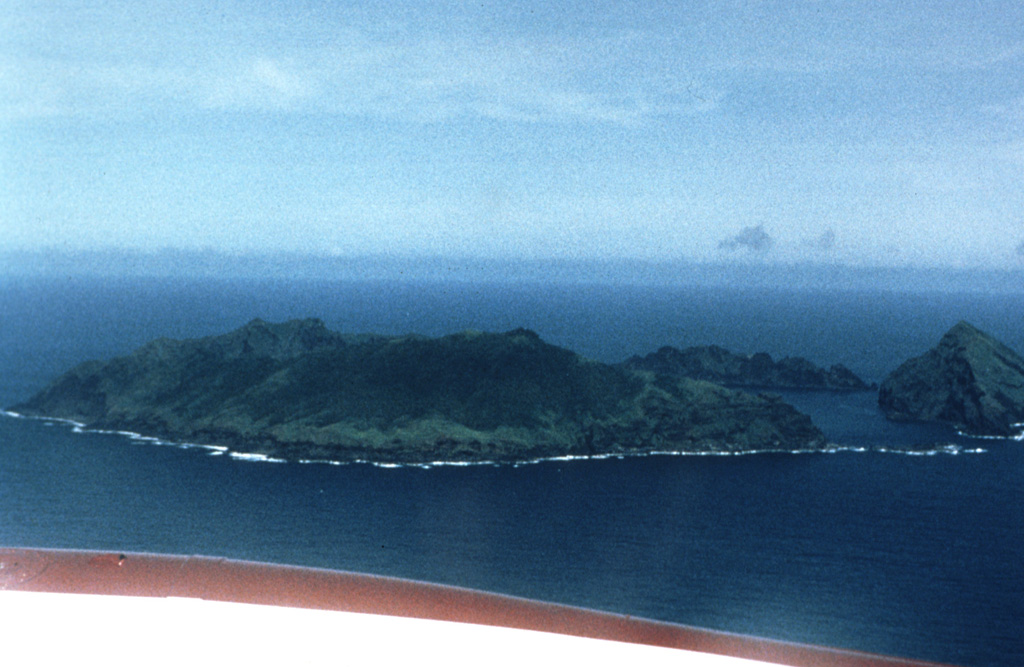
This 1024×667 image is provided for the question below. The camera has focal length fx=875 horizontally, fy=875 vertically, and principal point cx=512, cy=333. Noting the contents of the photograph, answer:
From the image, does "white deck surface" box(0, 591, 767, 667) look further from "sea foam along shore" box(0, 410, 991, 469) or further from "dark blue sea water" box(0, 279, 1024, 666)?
"sea foam along shore" box(0, 410, 991, 469)

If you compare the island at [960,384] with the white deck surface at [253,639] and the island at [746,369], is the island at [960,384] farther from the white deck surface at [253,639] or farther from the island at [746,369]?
the white deck surface at [253,639]

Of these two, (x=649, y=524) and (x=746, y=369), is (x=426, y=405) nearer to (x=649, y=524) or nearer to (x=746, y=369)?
(x=649, y=524)

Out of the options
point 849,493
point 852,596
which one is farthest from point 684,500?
point 852,596

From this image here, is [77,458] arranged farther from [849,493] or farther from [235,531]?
[849,493]

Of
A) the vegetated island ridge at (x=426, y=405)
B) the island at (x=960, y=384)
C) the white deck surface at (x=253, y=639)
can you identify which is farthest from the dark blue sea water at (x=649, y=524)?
the white deck surface at (x=253, y=639)

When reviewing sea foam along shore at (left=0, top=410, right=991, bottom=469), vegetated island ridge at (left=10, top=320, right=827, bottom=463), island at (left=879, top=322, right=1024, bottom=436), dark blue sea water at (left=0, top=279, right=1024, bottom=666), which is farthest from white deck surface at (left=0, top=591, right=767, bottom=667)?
island at (left=879, top=322, right=1024, bottom=436)

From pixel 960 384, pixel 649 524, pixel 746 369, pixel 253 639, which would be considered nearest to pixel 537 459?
pixel 649 524
